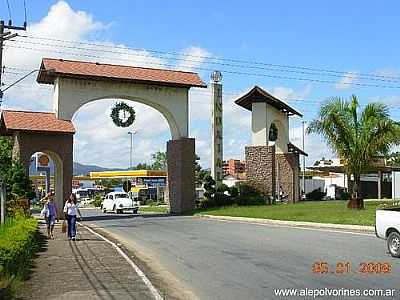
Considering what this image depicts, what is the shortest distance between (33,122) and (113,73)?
6488 millimetres

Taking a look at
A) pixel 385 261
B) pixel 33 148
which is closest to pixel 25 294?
pixel 385 261

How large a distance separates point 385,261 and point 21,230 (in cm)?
951

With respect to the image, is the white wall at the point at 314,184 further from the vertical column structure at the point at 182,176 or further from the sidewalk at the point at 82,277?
the sidewalk at the point at 82,277

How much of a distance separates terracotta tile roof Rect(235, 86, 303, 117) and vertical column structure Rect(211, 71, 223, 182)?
2358 millimetres

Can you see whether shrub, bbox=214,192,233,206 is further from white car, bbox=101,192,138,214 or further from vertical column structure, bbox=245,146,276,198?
white car, bbox=101,192,138,214

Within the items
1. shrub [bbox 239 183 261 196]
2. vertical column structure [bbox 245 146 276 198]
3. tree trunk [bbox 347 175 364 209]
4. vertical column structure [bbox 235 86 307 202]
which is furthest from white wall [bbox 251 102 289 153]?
tree trunk [bbox 347 175 364 209]

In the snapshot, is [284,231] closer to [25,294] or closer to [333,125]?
[333,125]

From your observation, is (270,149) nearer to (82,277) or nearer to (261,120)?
(261,120)

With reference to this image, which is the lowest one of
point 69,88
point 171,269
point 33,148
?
point 171,269

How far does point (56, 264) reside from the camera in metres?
15.1

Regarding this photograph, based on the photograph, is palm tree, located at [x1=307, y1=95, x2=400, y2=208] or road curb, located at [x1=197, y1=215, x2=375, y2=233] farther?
palm tree, located at [x1=307, y1=95, x2=400, y2=208]

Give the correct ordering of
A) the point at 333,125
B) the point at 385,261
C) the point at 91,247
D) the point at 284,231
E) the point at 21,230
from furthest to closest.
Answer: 1. the point at 333,125
2. the point at 284,231
3. the point at 91,247
4. the point at 21,230
5. the point at 385,261

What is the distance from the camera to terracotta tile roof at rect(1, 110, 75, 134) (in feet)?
127

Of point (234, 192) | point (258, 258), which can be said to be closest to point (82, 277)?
point (258, 258)
